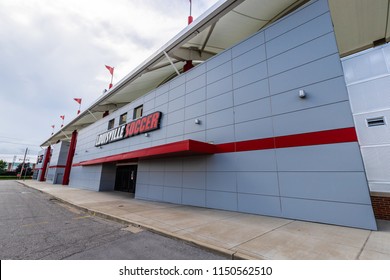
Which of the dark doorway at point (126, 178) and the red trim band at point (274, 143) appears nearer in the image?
the red trim band at point (274, 143)

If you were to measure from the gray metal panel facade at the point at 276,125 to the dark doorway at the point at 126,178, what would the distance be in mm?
8041

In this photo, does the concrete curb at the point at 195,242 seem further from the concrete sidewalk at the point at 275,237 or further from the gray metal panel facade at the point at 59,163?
the gray metal panel facade at the point at 59,163

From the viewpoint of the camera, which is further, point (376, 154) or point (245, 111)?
point (376, 154)

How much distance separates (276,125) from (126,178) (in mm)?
17064

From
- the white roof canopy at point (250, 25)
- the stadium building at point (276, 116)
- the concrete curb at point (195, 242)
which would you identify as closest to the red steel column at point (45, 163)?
the stadium building at point (276, 116)

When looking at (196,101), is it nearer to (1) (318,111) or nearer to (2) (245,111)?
(2) (245,111)

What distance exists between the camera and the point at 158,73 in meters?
16.4

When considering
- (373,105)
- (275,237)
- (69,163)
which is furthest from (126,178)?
(373,105)

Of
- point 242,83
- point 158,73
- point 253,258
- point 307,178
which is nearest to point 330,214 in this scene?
point 307,178

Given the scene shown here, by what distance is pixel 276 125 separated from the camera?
7230mm

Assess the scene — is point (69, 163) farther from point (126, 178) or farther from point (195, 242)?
point (195, 242)

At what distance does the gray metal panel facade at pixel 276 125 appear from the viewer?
5.71 m

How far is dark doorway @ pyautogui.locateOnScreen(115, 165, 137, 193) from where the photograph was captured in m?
18.4

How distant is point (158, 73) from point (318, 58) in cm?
1311
